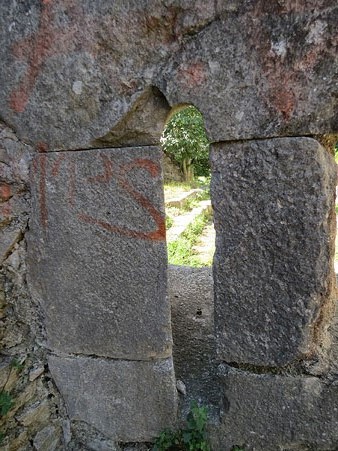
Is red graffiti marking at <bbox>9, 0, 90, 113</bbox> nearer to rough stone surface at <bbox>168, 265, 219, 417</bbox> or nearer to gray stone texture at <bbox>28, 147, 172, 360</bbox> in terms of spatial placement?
gray stone texture at <bbox>28, 147, 172, 360</bbox>

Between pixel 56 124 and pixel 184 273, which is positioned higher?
pixel 56 124

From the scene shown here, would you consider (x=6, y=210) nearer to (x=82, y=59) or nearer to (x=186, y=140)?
(x=82, y=59)

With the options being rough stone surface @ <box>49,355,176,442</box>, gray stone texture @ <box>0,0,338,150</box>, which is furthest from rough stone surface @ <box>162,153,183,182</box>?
gray stone texture @ <box>0,0,338,150</box>

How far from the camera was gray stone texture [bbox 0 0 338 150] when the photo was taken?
1.10 meters

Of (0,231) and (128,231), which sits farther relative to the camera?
(0,231)

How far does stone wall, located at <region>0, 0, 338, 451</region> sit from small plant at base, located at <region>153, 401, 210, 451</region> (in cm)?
8

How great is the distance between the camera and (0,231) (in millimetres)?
1552

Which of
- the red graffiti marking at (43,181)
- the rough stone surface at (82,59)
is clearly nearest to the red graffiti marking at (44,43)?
the rough stone surface at (82,59)

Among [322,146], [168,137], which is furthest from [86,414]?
[168,137]

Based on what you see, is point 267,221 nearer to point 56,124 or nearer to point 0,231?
point 56,124

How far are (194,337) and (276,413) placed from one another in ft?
2.02

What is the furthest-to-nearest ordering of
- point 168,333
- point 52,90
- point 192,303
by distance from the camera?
point 192,303
point 168,333
point 52,90

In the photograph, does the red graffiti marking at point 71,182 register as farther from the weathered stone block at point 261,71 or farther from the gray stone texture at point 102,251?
the weathered stone block at point 261,71

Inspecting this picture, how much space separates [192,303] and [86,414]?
90cm
